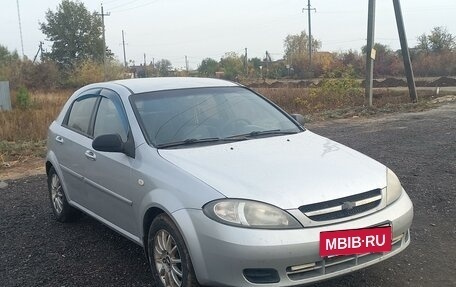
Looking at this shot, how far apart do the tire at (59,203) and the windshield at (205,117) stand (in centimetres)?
165

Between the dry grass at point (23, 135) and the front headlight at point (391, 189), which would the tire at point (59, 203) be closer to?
the front headlight at point (391, 189)

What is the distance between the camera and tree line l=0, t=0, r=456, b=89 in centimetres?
5006

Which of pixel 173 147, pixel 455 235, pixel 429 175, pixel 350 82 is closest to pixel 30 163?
pixel 173 147

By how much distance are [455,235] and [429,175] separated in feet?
7.24

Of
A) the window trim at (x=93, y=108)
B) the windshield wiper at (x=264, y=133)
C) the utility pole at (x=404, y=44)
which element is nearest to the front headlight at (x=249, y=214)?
the windshield wiper at (x=264, y=133)

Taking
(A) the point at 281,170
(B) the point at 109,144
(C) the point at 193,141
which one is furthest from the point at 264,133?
(B) the point at 109,144

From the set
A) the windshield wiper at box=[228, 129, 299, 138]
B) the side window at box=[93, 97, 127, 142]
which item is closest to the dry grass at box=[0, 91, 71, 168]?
the side window at box=[93, 97, 127, 142]

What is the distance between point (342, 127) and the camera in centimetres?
1236

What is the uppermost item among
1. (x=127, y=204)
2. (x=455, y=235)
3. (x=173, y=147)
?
(x=173, y=147)

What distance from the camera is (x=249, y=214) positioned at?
113 inches

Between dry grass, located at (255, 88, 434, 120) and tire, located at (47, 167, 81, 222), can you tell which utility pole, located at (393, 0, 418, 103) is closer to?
dry grass, located at (255, 88, 434, 120)

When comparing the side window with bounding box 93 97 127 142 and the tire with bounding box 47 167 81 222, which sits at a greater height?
the side window with bounding box 93 97 127 142

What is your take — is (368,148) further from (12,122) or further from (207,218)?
(12,122)

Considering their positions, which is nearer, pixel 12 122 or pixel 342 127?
pixel 342 127
